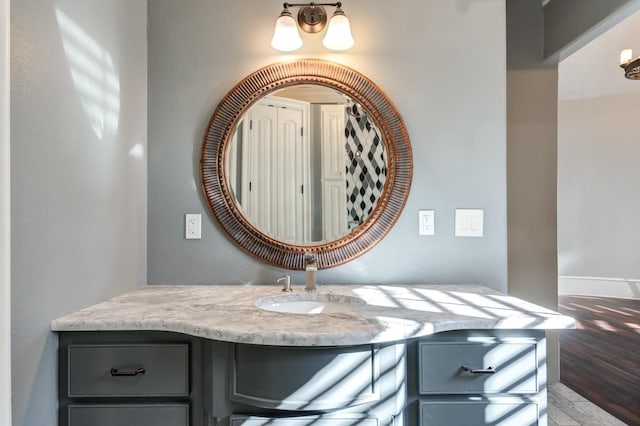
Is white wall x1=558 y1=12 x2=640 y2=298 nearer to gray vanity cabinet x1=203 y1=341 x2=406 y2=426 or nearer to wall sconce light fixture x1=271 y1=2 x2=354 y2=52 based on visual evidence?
wall sconce light fixture x1=271 y1=2 x2=354 y2=52

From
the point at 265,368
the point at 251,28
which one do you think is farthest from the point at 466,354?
the point at 251,28

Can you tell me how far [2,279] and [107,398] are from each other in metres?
0.49

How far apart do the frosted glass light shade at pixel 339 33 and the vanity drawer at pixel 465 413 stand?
4.80ft

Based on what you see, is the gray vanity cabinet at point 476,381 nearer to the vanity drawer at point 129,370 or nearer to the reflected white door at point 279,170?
the vanity drawer at point 129,370

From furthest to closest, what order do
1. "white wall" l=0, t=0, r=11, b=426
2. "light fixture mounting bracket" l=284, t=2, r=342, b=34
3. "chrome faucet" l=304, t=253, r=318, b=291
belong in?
"light fixture mounting bracket" l=284, t=2, r=342, b=34 < "chrome faucet" l=304, t=253, r=318, b=291 < "white wall" l=0, t=0, r=11, b=426

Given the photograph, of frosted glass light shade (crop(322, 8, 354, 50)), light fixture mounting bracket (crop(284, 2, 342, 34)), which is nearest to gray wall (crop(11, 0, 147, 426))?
light fixture mounting bracket (crop(284, 2, 342, 34))

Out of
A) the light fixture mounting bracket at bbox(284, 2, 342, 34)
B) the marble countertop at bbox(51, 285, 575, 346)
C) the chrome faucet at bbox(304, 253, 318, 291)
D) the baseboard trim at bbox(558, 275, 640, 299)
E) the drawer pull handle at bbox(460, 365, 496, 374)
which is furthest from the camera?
the baseboard trim at bbox(558, 275, 640, 299)

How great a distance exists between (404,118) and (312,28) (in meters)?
0.58

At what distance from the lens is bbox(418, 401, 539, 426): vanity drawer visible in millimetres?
1276

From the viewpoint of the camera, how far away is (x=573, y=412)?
248 centimetres

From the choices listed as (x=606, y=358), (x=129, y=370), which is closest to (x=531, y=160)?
(x=606, y=358)

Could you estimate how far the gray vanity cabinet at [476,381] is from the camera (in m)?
1.28

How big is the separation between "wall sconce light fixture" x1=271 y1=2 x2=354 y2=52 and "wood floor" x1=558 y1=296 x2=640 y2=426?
2.59m

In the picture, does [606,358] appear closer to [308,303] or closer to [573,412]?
[573,412]
